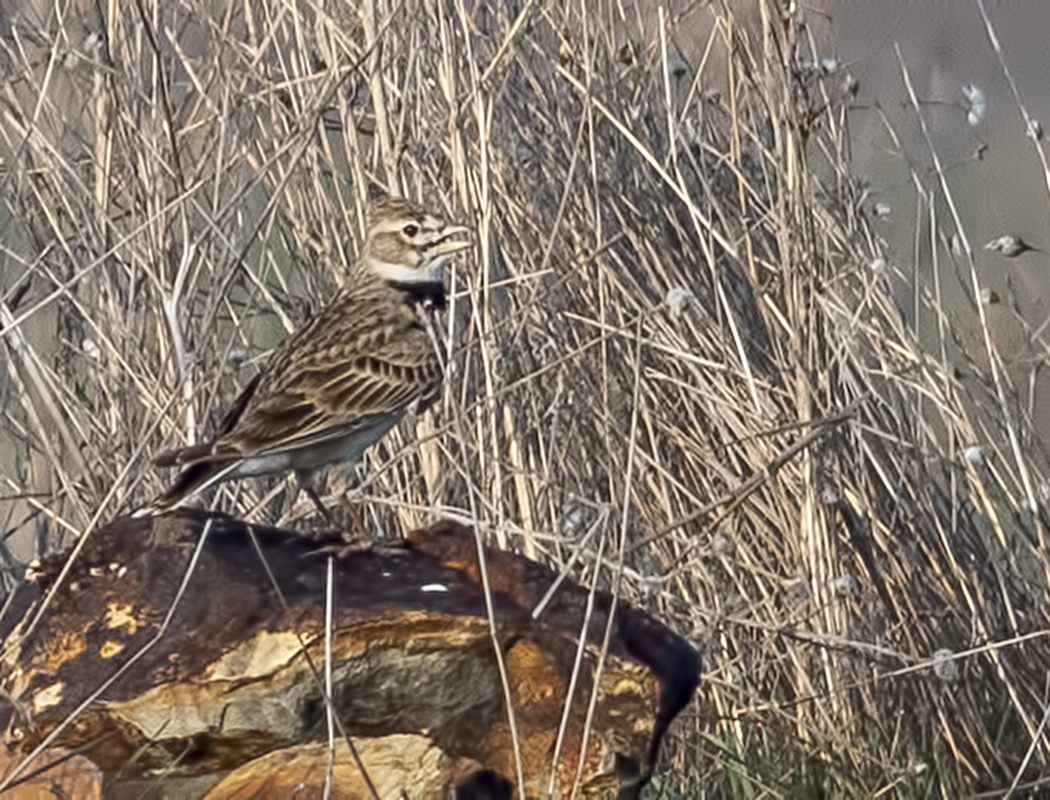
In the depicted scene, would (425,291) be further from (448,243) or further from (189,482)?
(189,482)

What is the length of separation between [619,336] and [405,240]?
23.4 inches

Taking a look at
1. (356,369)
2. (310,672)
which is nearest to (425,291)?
(356,369)

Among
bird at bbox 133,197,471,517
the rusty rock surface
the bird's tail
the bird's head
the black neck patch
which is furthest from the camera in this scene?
the black neck patch

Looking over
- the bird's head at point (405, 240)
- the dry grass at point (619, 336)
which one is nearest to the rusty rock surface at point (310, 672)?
the dry grass at point (619, 336)

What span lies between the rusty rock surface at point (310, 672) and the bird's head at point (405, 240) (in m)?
1.18

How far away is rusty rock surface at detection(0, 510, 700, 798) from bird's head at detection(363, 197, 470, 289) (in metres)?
1.18

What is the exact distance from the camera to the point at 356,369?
16.5ft

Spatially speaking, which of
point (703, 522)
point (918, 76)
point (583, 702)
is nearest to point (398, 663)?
point (583, 702)

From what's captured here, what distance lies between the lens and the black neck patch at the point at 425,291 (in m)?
5.29

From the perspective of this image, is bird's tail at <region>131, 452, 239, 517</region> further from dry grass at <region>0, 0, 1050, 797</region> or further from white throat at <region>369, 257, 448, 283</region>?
white throat at <region>369, 257, 448, 283</region>

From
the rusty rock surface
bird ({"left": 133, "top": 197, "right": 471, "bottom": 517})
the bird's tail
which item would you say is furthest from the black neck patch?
the rusty rock surface

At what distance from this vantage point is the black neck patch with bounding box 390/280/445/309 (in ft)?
17.3

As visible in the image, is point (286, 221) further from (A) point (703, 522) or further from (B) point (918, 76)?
(B) point (918, 76)

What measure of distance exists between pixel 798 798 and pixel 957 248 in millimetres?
1218
